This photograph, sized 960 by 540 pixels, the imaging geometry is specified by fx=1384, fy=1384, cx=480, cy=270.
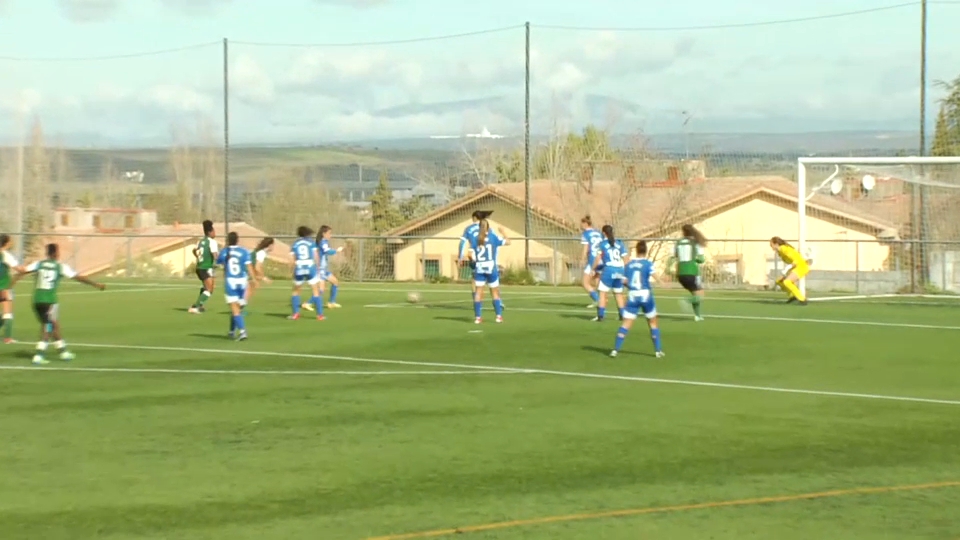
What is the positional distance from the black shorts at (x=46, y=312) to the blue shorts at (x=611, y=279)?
29.3ft

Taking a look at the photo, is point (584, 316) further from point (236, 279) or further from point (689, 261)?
point (236, 279)

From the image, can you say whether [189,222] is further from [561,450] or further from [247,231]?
[561,450]

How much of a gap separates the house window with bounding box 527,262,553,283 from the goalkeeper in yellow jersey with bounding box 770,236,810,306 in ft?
35.4

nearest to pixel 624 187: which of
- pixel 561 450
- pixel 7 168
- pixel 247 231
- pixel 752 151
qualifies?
pixel 752 151

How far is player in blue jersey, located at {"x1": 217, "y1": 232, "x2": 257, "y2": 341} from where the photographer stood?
67.8ft

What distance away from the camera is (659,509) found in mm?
9523

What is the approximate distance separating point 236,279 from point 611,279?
615 cm

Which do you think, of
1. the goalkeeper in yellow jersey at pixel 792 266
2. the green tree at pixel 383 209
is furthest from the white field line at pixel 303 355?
the green tree at pixel 383 209

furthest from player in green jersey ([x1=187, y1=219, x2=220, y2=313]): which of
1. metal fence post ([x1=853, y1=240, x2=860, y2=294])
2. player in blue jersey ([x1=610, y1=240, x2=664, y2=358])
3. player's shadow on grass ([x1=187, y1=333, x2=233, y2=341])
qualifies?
metal fence post ([x1=853, y1=240, x2=860, y2=294])

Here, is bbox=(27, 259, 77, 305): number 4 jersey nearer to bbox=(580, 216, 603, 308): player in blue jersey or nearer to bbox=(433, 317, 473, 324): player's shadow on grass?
bbox=(433, 317, 473, 324): player's shadow on grass

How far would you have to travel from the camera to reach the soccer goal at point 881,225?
2984 cm

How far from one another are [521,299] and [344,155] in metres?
29.8

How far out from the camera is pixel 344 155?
5938 cm

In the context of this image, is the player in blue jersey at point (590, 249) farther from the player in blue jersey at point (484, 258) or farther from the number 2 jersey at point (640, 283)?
the number 2 jersey at point (640, 283)
